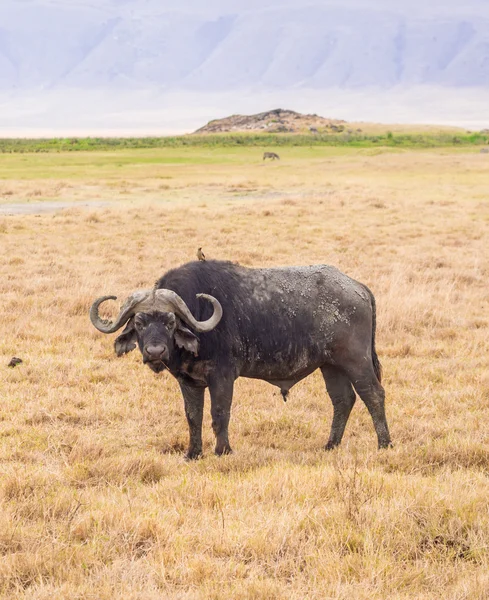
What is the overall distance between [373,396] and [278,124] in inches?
6647

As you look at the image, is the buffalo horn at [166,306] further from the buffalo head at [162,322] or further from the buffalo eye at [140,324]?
the buffalo eye at [140,324]

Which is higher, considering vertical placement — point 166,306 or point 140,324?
point 166,306

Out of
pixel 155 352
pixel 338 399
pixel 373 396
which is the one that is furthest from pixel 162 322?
pixel 373 396

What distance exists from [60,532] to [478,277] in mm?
13463

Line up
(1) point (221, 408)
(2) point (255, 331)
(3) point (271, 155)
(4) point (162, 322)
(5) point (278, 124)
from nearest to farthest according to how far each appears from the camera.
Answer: (4) point (162, 322), (1) point (221, 408), (2) point (255, 331), (3) point (271, 155), (5) point (278, 124)

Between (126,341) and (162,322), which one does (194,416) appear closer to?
(126,341)

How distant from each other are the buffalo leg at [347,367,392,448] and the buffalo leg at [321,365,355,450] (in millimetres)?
270

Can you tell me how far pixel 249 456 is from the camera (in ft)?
23.5

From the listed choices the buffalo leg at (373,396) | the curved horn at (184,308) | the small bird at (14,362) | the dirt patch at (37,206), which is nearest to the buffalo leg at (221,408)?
the curved horn at (184,308)

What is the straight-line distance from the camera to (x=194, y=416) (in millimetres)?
7461

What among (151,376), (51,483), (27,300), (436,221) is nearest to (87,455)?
(51,483)

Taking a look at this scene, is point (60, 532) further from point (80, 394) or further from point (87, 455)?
point (80, 394)

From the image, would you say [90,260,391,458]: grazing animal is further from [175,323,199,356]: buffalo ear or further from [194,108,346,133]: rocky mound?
[194,108,346,133]: rocky mound

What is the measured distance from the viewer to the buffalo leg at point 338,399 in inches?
308
